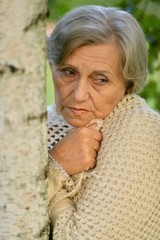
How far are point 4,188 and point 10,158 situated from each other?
0.36 feet

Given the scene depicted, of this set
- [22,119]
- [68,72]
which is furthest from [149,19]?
[22,119]

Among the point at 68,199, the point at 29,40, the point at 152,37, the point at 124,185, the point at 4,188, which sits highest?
the point at 29,40

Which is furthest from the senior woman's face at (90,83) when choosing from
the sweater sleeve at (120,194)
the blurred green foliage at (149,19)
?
the blurred green foliage at (149,19)

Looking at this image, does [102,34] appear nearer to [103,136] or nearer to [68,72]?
[68,72]

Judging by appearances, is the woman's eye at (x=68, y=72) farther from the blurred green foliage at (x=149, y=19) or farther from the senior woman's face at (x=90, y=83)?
the blurred green foliage at (x=149, y=19)

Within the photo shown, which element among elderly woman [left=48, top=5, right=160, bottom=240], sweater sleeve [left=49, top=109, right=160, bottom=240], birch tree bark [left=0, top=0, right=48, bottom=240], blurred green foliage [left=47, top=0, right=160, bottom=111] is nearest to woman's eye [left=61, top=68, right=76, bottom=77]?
elderly woman [left=48, top=5, right=160, bottom=240]

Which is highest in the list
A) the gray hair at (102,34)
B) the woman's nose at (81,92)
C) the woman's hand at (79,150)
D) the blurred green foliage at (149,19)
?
the gray hair at (102,34)

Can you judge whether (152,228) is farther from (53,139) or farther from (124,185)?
(53,139)

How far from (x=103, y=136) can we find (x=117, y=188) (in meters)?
0.26

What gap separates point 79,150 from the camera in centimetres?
247

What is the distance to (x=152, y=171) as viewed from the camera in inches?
94.0

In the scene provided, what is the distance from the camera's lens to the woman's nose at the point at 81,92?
2.45 metres

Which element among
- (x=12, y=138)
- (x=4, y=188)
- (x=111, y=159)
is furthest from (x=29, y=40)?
(x=111, y=159)

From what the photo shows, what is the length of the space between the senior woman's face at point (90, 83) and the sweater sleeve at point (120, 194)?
0.12m
